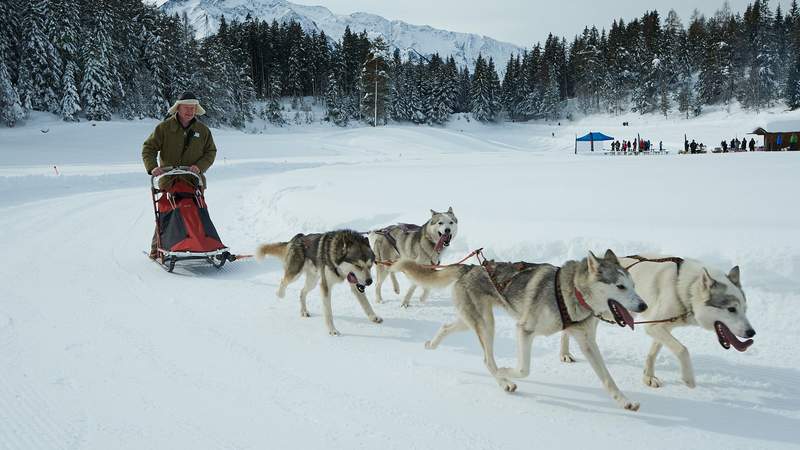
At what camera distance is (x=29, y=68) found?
37.0m

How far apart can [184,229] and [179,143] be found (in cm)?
137

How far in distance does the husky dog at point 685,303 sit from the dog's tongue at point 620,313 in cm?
64

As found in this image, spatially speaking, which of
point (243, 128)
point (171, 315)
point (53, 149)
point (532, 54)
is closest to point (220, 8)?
point (532, 54)

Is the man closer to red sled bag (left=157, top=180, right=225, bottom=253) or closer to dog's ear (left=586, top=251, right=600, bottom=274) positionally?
red sled bag (left=157, top=180, right=225, bottom=253)

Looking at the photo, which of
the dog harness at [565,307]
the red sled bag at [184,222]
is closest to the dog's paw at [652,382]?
the dog harness at [565,307]

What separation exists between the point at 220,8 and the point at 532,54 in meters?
149

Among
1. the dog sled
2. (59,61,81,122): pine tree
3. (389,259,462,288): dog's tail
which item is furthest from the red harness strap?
(59,61,81,122): pine tree

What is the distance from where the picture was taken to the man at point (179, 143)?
7125 millimetres

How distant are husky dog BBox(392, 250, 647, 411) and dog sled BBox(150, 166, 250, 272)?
4064mm

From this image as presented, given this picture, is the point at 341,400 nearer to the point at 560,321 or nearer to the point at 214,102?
the point at 560,321

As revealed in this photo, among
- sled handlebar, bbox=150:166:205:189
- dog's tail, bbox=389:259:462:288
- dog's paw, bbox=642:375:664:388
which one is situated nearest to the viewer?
dog's paw, bbox=642:375:664:388

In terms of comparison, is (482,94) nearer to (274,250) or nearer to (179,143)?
(179,143)

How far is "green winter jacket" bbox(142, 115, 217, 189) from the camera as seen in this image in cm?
716

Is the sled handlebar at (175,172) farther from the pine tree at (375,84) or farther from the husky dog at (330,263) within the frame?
the pine tree at (375,84)
